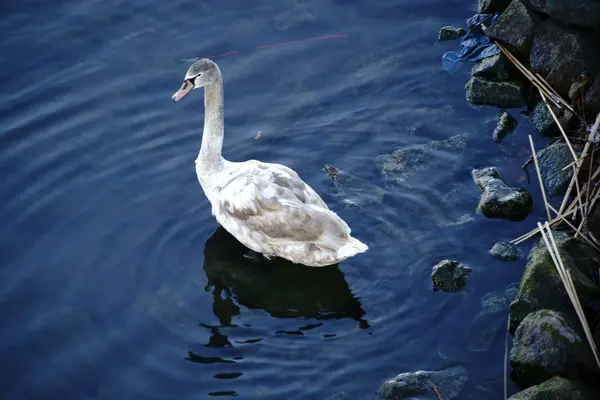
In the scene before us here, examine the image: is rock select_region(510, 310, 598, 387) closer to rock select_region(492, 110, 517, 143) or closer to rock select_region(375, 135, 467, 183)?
rock select_region(375, 135, 467, 183)

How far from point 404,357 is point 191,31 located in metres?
6.74

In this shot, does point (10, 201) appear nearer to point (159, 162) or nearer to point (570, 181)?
point (159, 162)

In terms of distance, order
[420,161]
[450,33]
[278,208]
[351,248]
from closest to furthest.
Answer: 1. [351,248]
2. [278,208]
3. [420,161]
4. [450,33]

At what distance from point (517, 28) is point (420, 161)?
251 centimetres

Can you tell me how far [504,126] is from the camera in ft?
36.1

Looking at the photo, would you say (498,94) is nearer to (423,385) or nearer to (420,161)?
(420,161)

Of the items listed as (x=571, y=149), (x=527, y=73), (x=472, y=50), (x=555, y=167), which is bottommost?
(x=555, y=167)

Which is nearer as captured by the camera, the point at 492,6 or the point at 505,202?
the point at 505,202

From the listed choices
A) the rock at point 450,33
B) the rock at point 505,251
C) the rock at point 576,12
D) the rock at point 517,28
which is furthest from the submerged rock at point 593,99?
the rock at point 450,33

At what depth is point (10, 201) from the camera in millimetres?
10406

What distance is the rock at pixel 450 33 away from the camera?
1270 centimetres

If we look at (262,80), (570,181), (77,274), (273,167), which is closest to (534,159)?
(570,181)

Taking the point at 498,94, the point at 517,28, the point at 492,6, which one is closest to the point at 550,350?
the point at 498,94

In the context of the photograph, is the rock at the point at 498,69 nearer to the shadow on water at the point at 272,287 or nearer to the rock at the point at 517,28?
the rock at the point at 517,28
